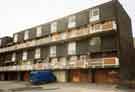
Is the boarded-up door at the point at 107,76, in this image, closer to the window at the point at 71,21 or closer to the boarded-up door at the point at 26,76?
the window at the point at 71,21

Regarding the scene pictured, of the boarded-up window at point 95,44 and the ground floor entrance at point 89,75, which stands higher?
the boarded-up window at point 95,44

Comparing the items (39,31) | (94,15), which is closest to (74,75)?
(94,15)

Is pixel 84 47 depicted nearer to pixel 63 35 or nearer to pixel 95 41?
pixel 95 41

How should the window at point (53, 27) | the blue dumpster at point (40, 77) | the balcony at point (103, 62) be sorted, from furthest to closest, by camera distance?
the window at point (53, 27), the blue dumpster at point (40, 77), the balcony at point (103, 62)

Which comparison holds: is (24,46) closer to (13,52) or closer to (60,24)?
(13,52)

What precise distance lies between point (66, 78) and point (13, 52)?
57.0ft

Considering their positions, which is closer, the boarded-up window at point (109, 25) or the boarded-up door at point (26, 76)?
the boarded-up window at point (109, 25)

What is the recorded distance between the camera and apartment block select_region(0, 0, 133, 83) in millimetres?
25047

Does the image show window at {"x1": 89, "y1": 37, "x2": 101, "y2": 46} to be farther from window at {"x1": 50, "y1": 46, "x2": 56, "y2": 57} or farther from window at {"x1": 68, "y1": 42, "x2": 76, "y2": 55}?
window at {"x1": 50, "y1": 46, "x2": 56, "y2": 57}

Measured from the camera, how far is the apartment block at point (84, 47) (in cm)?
2505

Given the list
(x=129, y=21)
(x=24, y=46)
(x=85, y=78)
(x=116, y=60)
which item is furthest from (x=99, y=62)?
(x=24, y=46)

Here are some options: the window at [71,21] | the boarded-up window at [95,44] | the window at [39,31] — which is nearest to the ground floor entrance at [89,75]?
the boarded-up window at [95,44]

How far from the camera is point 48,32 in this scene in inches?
1344

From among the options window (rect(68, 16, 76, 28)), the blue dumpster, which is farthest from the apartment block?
the blue dumpster
